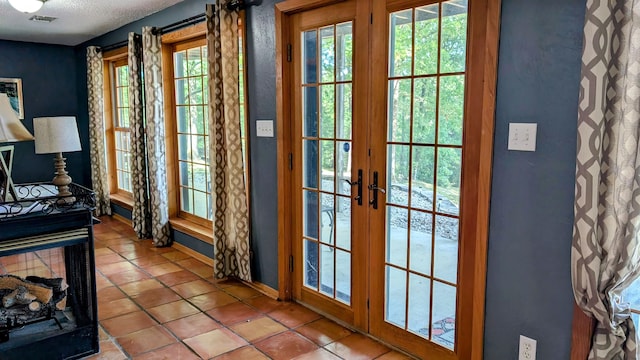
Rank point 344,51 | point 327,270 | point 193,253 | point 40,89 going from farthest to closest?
point 40,89, point 193,253, point 327,270, point 344,51

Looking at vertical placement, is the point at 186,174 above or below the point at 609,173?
below

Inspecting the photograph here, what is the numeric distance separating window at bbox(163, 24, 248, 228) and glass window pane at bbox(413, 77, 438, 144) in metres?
2.36

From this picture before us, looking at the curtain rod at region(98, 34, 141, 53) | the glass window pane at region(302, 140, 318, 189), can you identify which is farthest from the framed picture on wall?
the glass window pane at region(302, 140, 318, 189)

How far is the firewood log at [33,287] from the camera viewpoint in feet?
8.46

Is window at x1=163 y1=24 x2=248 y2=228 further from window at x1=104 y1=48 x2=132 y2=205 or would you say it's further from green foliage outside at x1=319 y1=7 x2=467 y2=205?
green foliage outside at x1=319 y1=7 x2=467 y2=205

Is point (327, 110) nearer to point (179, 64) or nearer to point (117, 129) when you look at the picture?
point (179, 64)

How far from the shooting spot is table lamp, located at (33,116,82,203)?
251 centimetres

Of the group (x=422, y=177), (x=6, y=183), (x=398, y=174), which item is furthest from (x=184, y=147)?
(x=422, y=177)

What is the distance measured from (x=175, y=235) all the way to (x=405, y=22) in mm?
A: 3333

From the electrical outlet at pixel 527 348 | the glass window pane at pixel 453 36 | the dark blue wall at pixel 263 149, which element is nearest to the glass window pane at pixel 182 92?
the dark blue wall at pixel 263 149

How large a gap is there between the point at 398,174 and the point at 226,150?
163 centimetres

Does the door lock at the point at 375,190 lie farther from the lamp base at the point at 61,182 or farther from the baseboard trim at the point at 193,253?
the baseboard trim at the point at 193,253

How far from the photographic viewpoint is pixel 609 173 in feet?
5.59

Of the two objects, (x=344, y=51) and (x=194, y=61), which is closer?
(x=344, y=51)
